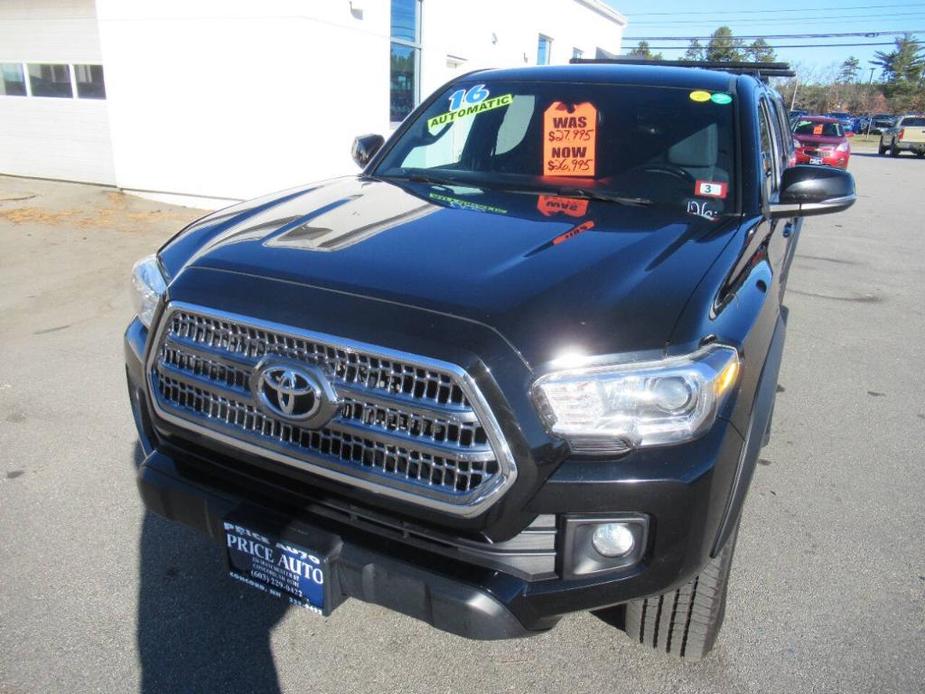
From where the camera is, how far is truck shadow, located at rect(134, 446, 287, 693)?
227 centimetres

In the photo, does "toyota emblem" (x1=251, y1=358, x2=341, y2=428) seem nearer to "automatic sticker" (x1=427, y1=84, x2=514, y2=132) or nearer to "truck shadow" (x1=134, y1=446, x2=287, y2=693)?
"truck shadow" (x1=134, y1=446, x2=287, y2=693)

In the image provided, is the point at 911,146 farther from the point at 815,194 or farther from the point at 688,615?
the point at 688,615

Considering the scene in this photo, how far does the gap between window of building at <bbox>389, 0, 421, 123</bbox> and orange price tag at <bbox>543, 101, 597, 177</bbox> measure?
8850 mm

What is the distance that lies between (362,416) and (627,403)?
0.66 meters

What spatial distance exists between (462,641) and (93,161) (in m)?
11.9

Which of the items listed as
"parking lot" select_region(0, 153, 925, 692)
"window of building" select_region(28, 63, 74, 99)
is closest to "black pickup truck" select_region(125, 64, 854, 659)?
"parking lot" select_region(0, 153, 925, 692)

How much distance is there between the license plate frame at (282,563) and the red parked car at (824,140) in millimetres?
19520

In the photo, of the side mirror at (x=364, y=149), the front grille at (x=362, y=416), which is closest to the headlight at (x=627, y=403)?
the front grille at (x=362, y=416)

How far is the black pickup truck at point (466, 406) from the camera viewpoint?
5.71ft

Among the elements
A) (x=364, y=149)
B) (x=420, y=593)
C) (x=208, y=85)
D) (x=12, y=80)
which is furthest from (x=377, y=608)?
(x=12, y=80)

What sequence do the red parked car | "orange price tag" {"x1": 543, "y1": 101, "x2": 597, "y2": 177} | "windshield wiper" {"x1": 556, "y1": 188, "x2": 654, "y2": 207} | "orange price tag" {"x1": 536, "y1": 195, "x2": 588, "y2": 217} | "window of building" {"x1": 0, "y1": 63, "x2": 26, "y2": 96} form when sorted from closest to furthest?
"orange price tag" {"x1": 536, "y1": 195, "x2": 588, "y2": 217} < "windshield wiper" {"x1": 556, "y1": 188, "x2": 654, "y2": 207} < "orange price tag" {"x1": 543, "y1": 101, "x2": 597, "y2": 177} < "window of building" {"x1": 0, "y1": 63, "x2": 26, "y2": 96} < the red parked car

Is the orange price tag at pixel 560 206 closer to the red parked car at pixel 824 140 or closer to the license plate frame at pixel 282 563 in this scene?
the license plate frame at pixel 282 563

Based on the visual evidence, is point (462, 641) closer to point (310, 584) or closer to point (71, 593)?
point (310, 584)

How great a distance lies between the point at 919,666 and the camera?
236 cm
